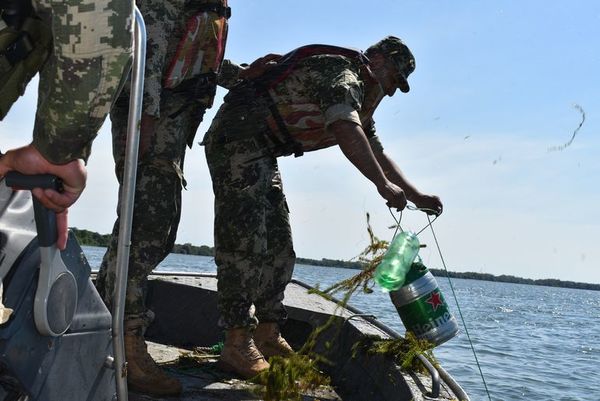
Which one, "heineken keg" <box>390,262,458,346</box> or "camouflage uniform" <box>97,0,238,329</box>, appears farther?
"heineken keg" <box>390,262,458,346</box>

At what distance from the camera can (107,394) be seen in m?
1.99

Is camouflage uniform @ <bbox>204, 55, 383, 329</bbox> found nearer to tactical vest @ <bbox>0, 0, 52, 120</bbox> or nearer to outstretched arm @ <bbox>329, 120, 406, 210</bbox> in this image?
outstretched arm @ <bbox>329, 120, 406, 210</bbox>

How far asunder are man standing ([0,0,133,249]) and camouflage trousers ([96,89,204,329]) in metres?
1.62

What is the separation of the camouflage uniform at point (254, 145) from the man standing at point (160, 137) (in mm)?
414

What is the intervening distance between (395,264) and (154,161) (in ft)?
5.72

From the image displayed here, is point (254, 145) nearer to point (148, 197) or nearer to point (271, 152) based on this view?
point (271, 152)

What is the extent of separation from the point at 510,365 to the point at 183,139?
10200mm

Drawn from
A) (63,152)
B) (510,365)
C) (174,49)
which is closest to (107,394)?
(63,152)

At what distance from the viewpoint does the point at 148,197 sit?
320cm

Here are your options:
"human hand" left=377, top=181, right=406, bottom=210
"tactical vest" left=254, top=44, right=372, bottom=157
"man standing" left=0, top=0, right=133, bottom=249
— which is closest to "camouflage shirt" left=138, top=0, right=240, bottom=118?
"tactical vest" left=254, top=44, right=372, bottom=157

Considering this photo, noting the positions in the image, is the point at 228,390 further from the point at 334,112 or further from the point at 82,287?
the point at 82,287

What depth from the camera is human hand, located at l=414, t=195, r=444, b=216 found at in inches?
176

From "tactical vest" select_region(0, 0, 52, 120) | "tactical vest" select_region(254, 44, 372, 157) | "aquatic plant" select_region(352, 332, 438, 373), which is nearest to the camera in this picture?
"tactical vest" select_region(0, 0, 52, 120)

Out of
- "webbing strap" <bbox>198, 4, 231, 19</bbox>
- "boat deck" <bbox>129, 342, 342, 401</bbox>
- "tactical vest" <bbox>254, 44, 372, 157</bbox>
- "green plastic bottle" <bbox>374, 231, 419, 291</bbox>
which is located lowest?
"boat deck" <bbox>129, 342, 342, 401</bbox>
